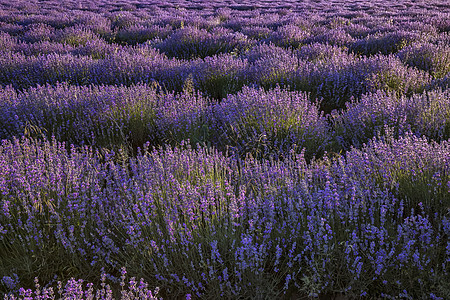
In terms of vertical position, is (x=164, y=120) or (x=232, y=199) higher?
(x=164, y=120)

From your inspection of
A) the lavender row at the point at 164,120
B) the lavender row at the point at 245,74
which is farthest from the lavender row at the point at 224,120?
the lavender row at the point at 245,74

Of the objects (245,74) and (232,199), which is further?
(245,74)

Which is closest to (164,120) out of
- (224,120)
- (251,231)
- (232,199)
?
(224,120)

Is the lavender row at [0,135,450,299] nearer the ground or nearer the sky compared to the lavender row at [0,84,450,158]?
nearer the ground

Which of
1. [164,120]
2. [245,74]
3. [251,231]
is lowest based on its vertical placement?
[251,231]

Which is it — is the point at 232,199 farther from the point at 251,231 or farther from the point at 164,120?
the point at 164,120

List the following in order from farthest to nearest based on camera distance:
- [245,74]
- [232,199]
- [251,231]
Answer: [245,74] → [232,199] → [251,231]

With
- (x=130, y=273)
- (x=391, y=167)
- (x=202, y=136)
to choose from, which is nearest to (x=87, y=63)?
(x=202, y=136)

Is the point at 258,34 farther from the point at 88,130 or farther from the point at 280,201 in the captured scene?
the point at 280,201

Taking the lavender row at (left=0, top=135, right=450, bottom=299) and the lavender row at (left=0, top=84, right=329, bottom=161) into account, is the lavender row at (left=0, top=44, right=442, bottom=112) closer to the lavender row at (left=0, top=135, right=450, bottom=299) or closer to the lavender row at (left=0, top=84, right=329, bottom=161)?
the lavender row at (left=0, top=84, right=329, bottom=161)

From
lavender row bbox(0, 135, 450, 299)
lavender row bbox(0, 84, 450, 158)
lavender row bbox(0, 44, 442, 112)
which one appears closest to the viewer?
lavender row bbox(0, 135, 450, 299)

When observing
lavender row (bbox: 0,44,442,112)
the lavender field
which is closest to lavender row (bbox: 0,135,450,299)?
the lavender field

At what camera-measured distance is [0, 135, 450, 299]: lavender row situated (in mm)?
1750

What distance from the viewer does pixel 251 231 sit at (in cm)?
184
